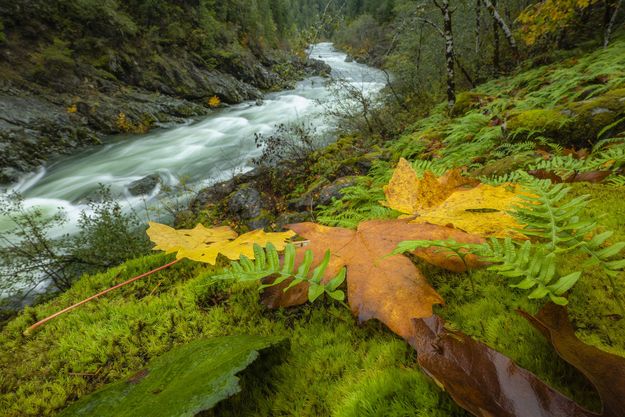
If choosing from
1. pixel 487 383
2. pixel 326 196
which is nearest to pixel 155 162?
pixel 326 196

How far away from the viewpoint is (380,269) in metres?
1.01

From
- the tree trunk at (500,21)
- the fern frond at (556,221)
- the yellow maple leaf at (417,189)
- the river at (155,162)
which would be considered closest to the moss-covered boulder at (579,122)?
the yellow maple leaf at (417,189)

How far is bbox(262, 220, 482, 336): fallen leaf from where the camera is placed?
885 mm

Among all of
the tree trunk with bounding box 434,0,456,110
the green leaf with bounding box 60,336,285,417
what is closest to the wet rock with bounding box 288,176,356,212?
the green leaf with bounding box 60,336,285,417

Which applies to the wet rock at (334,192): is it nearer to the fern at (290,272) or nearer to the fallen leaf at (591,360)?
the fern at (290,272)

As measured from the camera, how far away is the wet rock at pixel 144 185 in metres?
9.77

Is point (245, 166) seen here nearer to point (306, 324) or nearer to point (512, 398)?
point (306, 324)

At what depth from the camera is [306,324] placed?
1198 mm

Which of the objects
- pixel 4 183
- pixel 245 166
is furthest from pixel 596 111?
pixel 4 183

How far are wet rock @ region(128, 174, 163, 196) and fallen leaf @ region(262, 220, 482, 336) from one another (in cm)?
990

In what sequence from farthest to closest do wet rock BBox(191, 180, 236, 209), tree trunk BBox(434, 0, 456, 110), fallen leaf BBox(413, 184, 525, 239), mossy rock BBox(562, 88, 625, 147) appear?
1. wet rock BBox(191, 180, 236, 209)
2. tree trunk BBox(434, 0, 456, 110)
3. mossy rock BBox(562, 88, 625, 147)
4. fallen leaf BBox(413, 184, 525, 239)

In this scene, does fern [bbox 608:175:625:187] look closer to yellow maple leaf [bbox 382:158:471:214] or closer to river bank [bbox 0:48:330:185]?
yellow maple leaf [bbox 382:158:471:214]

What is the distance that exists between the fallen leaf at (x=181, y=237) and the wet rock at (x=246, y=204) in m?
4.71

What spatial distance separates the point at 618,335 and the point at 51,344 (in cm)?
208
